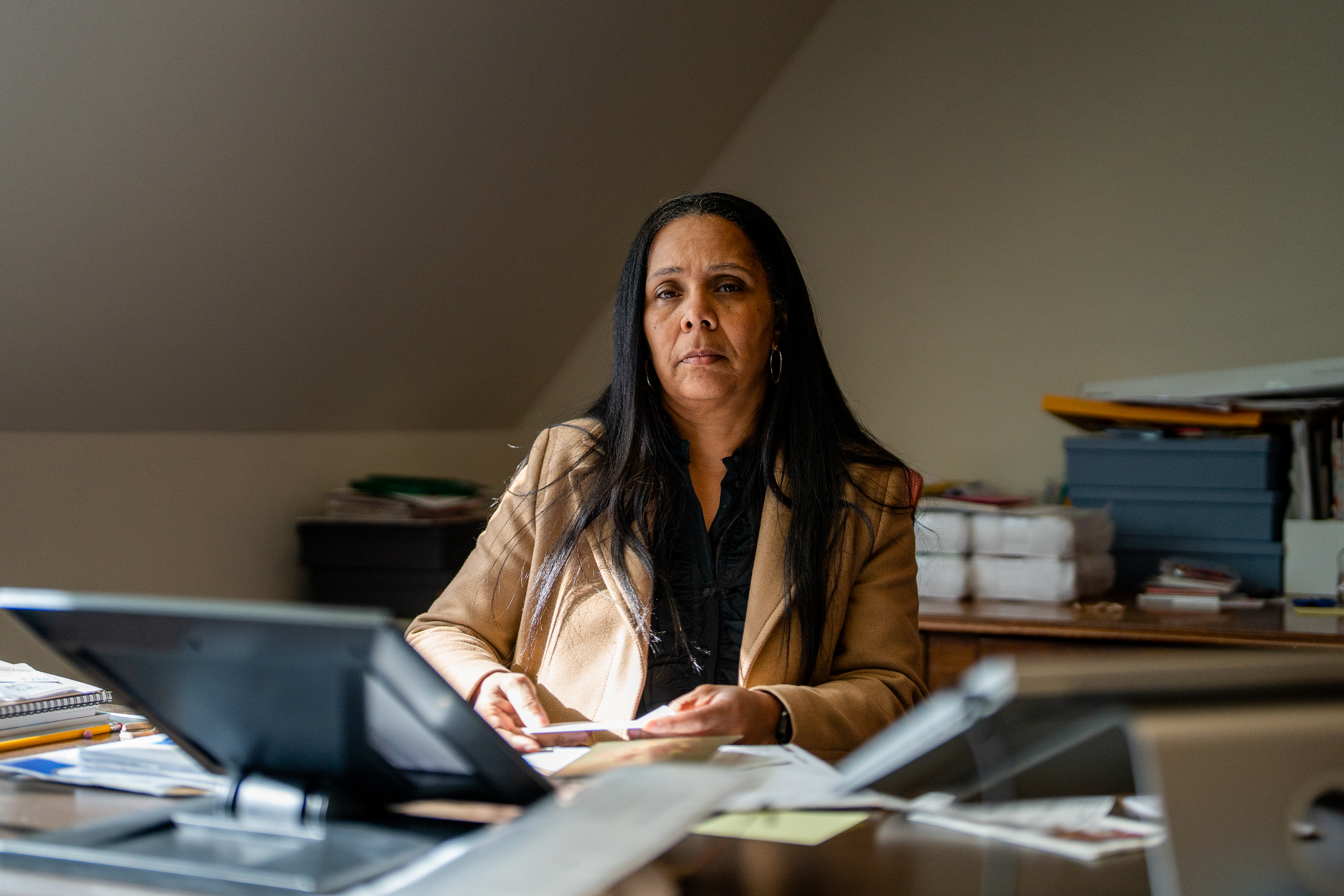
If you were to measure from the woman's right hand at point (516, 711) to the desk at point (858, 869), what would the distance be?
299 mm

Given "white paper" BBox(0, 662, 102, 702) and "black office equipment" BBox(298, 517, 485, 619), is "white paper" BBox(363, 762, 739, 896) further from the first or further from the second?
"black office equipment" BBox(298, 517, 485, 619)

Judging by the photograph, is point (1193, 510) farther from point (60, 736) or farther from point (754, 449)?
point (60, 736)

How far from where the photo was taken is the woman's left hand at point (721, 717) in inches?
46.4

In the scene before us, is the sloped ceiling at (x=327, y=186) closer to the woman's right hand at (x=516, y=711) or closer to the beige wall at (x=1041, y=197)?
the beige wall at (x=1041, y=197)

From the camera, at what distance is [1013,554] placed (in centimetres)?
258

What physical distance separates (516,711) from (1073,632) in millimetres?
1304

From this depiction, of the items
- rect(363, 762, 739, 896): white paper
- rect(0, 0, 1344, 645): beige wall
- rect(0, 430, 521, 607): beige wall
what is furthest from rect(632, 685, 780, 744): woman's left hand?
rect(0, 0, 1344, 645): beige wall

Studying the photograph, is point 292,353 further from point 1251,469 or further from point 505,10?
point 1251,469

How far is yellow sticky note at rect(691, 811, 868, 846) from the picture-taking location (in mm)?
883

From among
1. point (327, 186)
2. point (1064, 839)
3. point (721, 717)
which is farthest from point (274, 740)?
point (327, 186)

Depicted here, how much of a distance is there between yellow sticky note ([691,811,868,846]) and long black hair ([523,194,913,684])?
662mm

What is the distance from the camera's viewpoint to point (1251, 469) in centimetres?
257

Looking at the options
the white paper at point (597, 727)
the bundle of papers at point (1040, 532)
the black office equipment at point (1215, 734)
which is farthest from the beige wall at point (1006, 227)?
the black office equipment at point (1215, 734)

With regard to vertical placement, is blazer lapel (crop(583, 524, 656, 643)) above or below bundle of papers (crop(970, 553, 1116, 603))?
above
